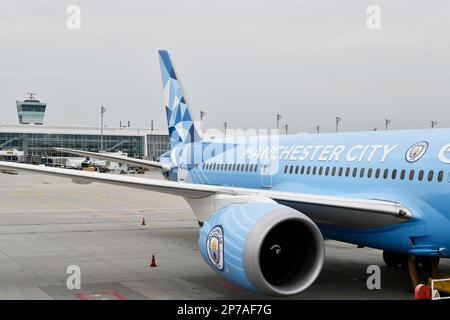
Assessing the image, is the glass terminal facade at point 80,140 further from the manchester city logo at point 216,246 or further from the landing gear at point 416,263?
the manchester city logo at point 216,246

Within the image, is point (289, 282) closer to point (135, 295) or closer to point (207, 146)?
point (135, 295)

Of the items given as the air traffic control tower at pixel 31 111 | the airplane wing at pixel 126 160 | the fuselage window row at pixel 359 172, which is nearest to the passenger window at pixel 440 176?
the fuselage window row at pixel 359 172

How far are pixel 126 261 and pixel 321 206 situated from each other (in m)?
6.21

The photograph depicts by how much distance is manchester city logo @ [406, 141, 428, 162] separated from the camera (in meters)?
12.3

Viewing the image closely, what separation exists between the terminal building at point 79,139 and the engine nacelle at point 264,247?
10588 cm

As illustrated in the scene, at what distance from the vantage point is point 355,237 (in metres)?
13.2

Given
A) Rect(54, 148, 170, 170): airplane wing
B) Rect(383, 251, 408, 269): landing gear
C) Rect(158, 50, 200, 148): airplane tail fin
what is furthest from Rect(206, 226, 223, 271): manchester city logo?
Rect(158, 50, 200, 148): airplane tail fin

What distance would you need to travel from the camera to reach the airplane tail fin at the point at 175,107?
2269cm

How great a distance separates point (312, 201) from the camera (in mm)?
12516

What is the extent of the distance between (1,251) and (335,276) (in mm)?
9208

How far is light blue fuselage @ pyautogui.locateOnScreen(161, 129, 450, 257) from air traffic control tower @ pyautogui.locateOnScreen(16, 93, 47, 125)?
123 metres

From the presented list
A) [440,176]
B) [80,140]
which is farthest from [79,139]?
[440,176]

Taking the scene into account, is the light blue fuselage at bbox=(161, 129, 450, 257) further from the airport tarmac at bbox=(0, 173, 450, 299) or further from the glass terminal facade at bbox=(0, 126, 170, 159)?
the glass terminal facade at bbox=(0, 126, 170, 159)

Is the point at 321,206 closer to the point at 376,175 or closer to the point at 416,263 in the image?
the point at 376,175
